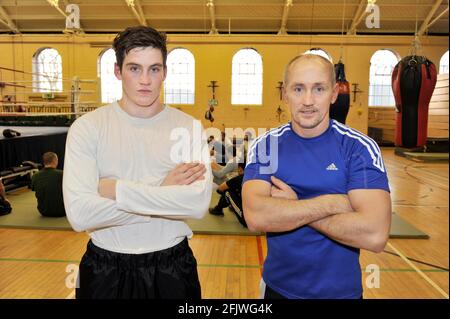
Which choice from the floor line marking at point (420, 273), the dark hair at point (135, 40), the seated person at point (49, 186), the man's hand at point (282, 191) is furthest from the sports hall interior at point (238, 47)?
the dark hair at point (135, 40)

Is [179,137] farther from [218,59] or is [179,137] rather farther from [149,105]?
[218,59]

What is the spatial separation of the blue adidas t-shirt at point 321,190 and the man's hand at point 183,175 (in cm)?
33

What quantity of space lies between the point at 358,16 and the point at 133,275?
14.4 metres

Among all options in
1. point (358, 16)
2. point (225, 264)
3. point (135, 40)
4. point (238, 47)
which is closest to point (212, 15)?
point (238, 47)

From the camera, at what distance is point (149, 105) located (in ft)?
4.83

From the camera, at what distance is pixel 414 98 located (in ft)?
12.6

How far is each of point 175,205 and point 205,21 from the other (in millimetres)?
14307

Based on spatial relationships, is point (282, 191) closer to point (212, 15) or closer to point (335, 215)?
point (335, 215)

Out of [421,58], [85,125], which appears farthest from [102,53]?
[85,125]

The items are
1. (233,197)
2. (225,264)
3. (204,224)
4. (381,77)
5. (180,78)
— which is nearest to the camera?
(225,264)

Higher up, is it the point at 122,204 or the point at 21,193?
the point at 122,204

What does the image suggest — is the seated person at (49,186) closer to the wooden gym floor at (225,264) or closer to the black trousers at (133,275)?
the wooden gym floor at (225,264)

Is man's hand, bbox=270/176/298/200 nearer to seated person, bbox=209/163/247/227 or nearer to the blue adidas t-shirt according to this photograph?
the blue adidas t-shirt
